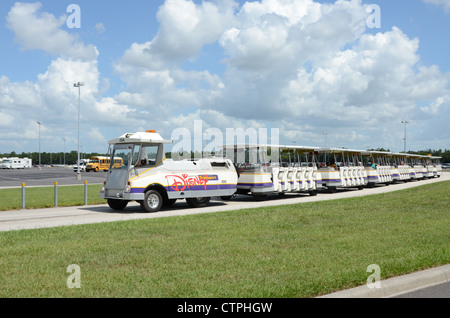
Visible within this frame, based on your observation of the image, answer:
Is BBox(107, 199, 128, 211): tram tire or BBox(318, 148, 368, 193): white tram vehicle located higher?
BBox(318, 148, 368, 193): white tram vehicle

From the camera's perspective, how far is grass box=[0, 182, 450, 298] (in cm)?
566

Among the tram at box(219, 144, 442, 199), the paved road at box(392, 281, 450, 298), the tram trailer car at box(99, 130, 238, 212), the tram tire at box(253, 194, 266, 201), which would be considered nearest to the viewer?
the paved road at box(392, 281, 450, 298)

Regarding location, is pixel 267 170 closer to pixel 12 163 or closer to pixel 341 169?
pixel 341 169

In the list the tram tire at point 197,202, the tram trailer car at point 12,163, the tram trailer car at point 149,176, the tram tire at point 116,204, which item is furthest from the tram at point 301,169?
the tram trailer car at point 12,163

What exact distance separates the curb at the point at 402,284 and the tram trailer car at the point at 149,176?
10604 millimetres

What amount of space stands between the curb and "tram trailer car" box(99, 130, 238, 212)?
10.6m

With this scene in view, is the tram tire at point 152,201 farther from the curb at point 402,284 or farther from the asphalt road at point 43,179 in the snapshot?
the asphalt road at point 43,179

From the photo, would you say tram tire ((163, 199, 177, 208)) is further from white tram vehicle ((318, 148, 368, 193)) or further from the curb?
the curb

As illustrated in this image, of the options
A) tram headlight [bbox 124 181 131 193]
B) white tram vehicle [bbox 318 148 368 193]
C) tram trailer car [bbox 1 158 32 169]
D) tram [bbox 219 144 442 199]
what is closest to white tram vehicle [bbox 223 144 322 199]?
tram [bbox 219 144 442 199]

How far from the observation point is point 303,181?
2238 centimetres

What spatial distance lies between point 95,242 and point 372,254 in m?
5.25

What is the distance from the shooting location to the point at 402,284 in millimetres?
6129
